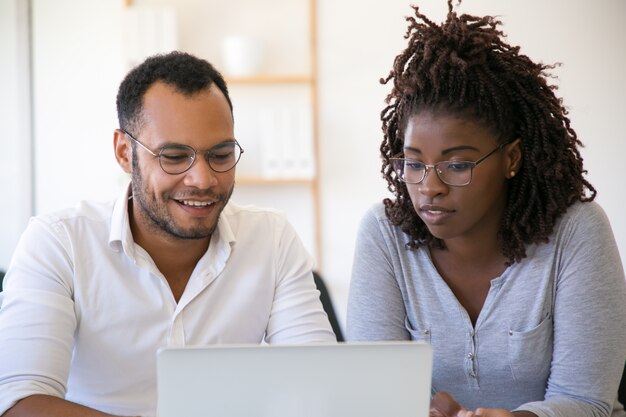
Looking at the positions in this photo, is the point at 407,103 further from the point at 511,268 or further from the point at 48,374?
the point at 48,374

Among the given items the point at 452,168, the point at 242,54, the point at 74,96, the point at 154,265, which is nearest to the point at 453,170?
the point at 452,168

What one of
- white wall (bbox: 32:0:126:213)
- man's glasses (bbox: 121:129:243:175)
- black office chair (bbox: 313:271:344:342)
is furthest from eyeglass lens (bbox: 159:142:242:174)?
white wall (bbox: 32:0:126:213)

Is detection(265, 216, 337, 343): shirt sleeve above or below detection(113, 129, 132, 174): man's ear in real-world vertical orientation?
below

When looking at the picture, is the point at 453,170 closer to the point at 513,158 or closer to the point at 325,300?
the point at 513,158

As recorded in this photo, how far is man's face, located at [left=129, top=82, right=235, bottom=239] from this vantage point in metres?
1.58

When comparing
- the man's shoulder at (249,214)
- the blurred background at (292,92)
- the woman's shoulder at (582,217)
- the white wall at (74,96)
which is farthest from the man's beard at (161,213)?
the white wall at (74,96)

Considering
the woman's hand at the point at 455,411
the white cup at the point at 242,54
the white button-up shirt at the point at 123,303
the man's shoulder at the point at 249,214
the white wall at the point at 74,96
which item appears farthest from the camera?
the white wall at the point at 74,96

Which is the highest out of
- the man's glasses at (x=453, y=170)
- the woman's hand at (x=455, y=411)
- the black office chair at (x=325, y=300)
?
the man's glasses at (x=453, y=170)

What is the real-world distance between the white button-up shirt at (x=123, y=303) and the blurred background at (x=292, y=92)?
2032mm

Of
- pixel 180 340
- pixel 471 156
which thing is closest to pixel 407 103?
pixel 471 156

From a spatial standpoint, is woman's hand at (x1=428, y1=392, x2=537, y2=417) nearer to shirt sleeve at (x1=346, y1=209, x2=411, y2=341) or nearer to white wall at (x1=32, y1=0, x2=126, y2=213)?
shirt sleeve at (x1=346, y1=209, x2=411, y2=341)

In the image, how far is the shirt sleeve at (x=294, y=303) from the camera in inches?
66.6

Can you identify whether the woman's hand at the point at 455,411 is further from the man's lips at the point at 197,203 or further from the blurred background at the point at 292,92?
the blurred background at the point at 292,92

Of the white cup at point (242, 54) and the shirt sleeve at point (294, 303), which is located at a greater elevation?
the white cup at point (242, 54)
